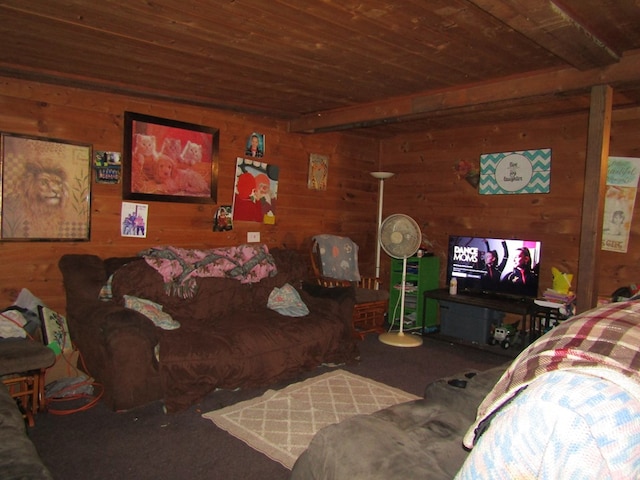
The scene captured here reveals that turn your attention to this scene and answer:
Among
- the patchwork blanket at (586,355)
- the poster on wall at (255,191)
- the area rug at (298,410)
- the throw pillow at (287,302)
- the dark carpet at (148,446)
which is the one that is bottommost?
the dark carpet at (148,446)

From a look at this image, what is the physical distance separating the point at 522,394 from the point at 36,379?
2890 millimetres

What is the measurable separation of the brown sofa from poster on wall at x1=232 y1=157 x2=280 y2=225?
0.67 m

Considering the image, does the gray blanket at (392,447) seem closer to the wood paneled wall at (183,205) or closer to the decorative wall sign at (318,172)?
the wood paneled wall at (183,205)

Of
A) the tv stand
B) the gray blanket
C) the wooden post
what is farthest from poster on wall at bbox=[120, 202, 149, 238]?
the wooden post

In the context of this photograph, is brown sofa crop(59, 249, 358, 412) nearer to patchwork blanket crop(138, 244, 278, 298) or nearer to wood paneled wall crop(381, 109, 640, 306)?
patchwork blanket crop(138, 244, 278, 298)

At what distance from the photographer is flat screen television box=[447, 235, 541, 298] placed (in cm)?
454

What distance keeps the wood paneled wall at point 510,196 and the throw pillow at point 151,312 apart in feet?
10.9

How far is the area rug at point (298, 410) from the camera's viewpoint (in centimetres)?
264

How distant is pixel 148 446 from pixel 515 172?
4.22 meters

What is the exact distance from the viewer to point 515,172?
4.91 meters

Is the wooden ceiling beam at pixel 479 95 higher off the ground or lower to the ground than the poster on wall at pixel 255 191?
higher

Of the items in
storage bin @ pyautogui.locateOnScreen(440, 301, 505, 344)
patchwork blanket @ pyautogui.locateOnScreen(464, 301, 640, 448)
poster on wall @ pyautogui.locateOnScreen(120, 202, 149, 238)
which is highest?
poster on wall @ pyautogui.locateOnScreen(120, 202, 149, 238)

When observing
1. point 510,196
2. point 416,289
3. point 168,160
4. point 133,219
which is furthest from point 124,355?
point 510,196

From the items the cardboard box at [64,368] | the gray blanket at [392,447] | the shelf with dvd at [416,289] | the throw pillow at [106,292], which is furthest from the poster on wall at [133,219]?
the gray blanket at [392,447]
